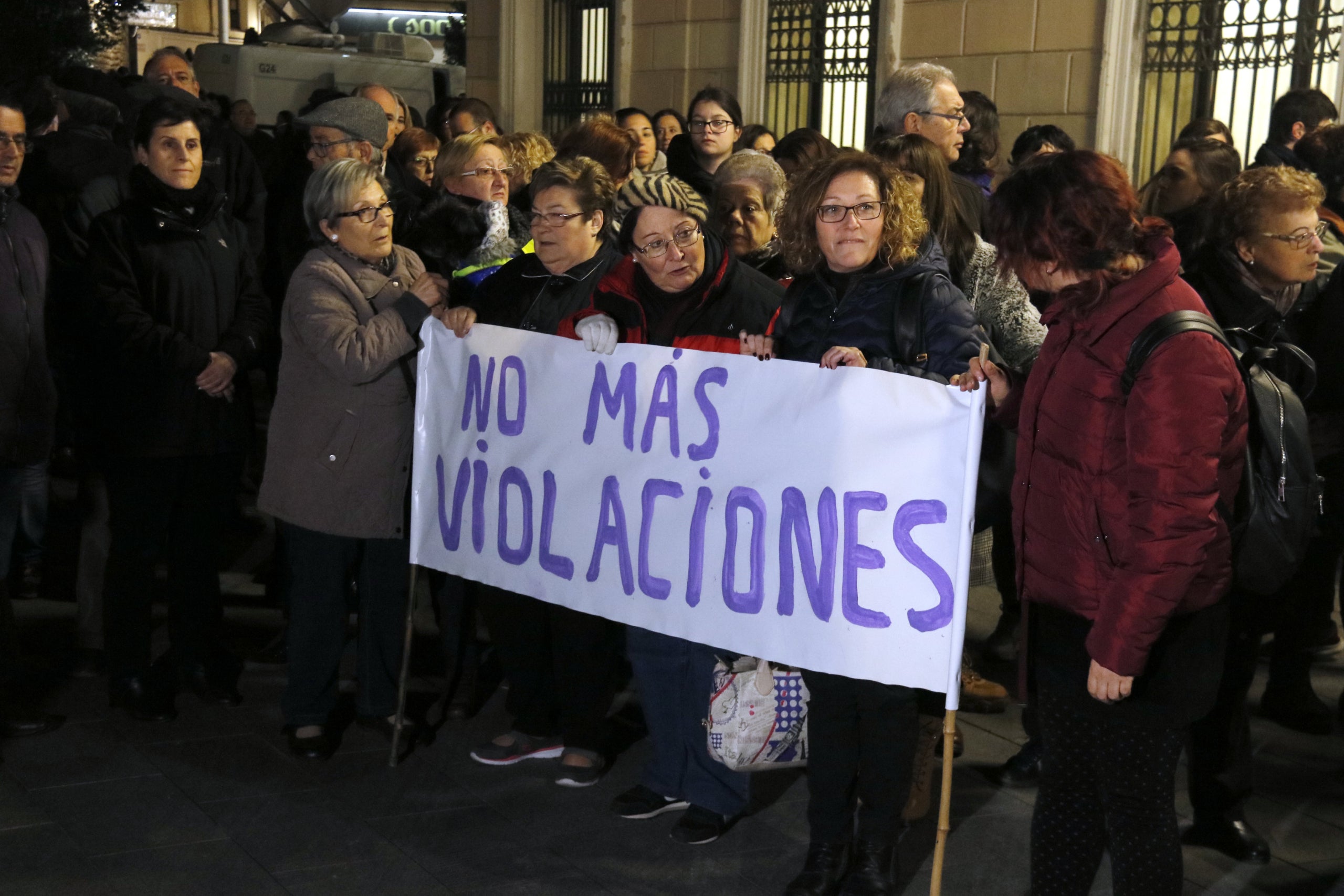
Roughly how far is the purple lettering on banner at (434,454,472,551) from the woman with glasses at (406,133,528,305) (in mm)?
758

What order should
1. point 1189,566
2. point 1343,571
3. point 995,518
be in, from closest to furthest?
point 1189,566, point 995,518, point 1343,571

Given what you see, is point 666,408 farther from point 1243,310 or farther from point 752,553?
point 1243,310


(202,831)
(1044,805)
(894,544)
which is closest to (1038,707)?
(1044,805)

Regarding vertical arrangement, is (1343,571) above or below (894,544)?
below

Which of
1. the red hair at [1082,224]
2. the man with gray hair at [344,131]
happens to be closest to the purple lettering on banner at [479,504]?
the red hair at [1082,224]

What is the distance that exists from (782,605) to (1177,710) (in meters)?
0.96

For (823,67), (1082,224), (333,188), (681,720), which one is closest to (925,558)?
(1082,224)

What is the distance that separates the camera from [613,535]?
3830 millimetres

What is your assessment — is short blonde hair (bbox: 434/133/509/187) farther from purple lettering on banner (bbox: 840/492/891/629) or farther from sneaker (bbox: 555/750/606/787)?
purple lettering on banner (bbox: 840/492/891/629)

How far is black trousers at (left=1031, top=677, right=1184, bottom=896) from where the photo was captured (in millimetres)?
2877

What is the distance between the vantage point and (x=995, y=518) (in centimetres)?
379

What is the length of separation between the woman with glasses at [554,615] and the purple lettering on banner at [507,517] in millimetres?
253

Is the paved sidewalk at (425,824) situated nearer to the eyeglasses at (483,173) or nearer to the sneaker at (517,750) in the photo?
the sneaker at (517,750)

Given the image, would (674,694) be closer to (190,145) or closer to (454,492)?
(454,492)
